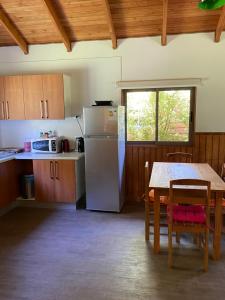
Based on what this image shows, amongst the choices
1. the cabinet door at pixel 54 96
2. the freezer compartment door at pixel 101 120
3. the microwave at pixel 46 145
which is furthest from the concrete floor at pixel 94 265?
the cabinet door at pixel 54 96

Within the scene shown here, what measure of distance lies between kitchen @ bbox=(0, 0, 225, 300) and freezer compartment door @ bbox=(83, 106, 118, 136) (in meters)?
0.22

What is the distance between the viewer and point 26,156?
4.12m

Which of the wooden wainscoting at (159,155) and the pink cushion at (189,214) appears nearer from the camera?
the pink cushion at (189,214)

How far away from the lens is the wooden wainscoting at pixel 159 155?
404 centimetres

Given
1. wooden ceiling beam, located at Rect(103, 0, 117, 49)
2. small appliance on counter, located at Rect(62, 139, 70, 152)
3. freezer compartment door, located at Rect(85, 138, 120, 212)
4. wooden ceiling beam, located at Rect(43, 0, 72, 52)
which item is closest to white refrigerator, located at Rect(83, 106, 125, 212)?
freezer compartment door, located at Rect(85, 138, 120, 212)

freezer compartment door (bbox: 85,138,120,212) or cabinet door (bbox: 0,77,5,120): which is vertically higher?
cabinet door (bbox: 0,77,5,120)

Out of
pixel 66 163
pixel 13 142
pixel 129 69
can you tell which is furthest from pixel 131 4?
pixel 13 142

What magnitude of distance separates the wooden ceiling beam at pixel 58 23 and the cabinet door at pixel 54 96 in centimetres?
55

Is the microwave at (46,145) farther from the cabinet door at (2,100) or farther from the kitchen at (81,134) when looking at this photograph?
the cabinet door at (2,100)

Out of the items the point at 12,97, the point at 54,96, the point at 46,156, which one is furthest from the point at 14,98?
the point at 46,156

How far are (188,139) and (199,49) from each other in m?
1.38

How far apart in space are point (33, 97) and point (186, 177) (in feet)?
9.01

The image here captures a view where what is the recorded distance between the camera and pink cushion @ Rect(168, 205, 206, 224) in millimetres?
2527

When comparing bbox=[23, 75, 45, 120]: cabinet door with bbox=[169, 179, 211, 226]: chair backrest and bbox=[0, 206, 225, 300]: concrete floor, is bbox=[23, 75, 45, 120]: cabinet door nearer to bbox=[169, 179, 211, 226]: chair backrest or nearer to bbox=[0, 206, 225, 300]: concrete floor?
bbox=[0, 206, 225, 300]: concrete floor
